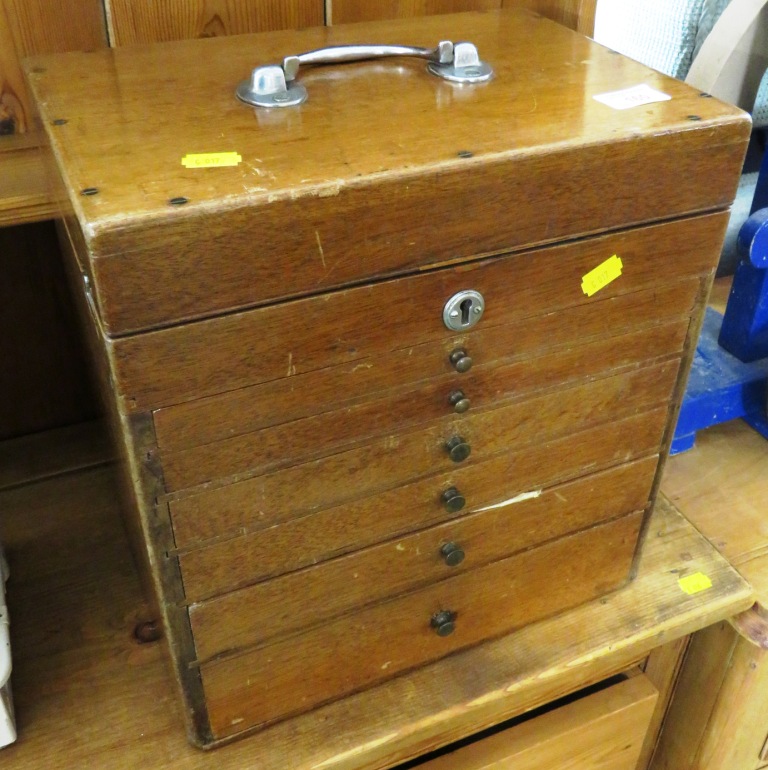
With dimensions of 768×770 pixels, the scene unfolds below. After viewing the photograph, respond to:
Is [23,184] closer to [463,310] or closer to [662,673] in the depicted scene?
[463,310]

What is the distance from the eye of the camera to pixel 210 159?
1.75ft

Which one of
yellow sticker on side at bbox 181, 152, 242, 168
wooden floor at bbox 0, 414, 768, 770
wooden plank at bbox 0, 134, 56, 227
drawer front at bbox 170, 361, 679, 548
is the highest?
yellow sticker on side at bbox 181, 152, 242, 168

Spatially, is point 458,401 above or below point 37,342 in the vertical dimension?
above

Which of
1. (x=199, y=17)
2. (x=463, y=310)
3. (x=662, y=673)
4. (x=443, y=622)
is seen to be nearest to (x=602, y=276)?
(x=463, y=310)

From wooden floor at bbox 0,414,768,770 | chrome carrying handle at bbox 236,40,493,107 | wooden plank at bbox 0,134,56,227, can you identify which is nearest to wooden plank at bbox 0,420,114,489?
wooden floor at bbox 0,414,768,770

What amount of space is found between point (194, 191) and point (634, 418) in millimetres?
429

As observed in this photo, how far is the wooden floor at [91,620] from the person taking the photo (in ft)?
2.39

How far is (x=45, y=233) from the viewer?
0.90 m

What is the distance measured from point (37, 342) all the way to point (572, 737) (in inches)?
28.8

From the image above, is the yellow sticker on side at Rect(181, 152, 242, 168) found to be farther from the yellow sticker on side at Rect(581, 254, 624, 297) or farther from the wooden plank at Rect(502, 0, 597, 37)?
the wooden plank at Rect(502, 0, 597, 37)

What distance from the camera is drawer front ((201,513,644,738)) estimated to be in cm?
70

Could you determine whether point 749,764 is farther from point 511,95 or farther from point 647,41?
point 647,41

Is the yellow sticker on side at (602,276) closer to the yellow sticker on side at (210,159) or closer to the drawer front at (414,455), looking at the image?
the drawer front at (414,455)

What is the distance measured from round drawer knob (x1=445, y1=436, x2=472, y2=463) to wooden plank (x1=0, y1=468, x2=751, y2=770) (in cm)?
25
